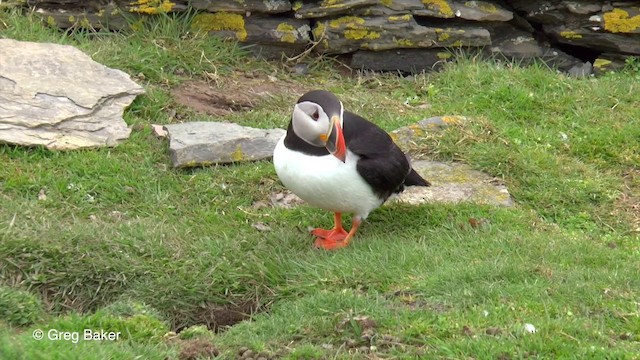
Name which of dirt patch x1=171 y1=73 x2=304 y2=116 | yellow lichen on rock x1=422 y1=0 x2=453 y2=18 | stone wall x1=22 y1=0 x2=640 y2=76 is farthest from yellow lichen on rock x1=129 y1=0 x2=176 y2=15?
yellow lichen on rock x1=422 y1=0 x2=453 y2=18

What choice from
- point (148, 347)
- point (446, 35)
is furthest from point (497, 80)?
point (148, 347)

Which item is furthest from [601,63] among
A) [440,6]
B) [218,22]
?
[218,22]

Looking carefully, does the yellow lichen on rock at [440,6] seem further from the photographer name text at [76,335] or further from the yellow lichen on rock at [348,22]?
the photographer name text at [76,335]

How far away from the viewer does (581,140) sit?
761cm

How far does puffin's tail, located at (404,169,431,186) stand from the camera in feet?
20.8

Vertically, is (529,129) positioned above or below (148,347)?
below

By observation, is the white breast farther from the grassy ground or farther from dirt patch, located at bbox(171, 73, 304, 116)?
dirt patch, located at bbox(171, 73, 304, 116)

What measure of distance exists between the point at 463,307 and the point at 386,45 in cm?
405

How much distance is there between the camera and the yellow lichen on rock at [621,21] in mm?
8578

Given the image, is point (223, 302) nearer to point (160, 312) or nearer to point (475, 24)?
point (160, 312)

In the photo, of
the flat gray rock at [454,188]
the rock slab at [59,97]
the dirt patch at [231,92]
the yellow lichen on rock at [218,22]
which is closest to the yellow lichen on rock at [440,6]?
the dirt patch at [231,92]

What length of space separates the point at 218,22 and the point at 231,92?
2.43 ft

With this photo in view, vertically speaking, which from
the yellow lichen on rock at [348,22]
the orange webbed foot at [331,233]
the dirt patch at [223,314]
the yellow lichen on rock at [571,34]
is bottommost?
the dirt patch at [223,314]

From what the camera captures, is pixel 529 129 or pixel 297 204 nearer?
pixel 297 204
